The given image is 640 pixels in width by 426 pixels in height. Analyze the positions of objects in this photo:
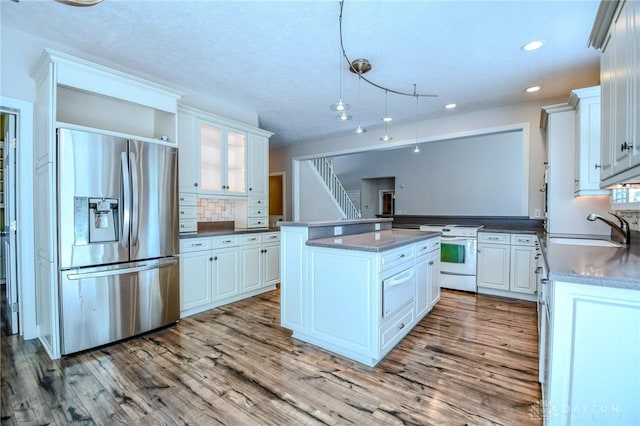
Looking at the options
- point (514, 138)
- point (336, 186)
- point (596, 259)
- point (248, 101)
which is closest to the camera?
point (596, 259)

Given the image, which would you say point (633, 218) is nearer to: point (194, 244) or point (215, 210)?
point (194, 244)

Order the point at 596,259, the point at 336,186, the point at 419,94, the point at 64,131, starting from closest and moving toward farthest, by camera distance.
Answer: the point at 596,259, the point at 64,131, the point at 419,94, the point at 336,186

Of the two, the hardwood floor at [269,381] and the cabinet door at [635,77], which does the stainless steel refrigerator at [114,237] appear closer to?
the hardwood floor at [269,381]

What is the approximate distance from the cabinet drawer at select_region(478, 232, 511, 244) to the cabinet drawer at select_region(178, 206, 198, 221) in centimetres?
385

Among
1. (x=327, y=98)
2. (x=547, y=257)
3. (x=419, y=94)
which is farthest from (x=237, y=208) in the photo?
(x=547, y=257)

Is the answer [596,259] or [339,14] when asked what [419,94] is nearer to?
[339,14]

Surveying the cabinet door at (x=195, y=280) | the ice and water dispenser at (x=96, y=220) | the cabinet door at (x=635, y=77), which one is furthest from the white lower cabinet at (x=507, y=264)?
the ice and water dispenser at (x=96, y=220)

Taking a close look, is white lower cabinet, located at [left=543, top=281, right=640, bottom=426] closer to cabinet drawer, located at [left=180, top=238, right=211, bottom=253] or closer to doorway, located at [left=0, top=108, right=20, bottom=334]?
cabinet drawer, located at [left=180, top=238, right=211, bottom=253]

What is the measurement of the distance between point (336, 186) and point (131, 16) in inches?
219

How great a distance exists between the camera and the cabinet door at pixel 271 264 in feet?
13.9

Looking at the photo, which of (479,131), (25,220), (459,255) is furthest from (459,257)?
(25,220)

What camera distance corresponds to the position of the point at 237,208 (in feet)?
14.9

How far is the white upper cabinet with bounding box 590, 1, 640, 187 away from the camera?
1.25 metres

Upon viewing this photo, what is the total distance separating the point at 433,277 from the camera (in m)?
3.44
